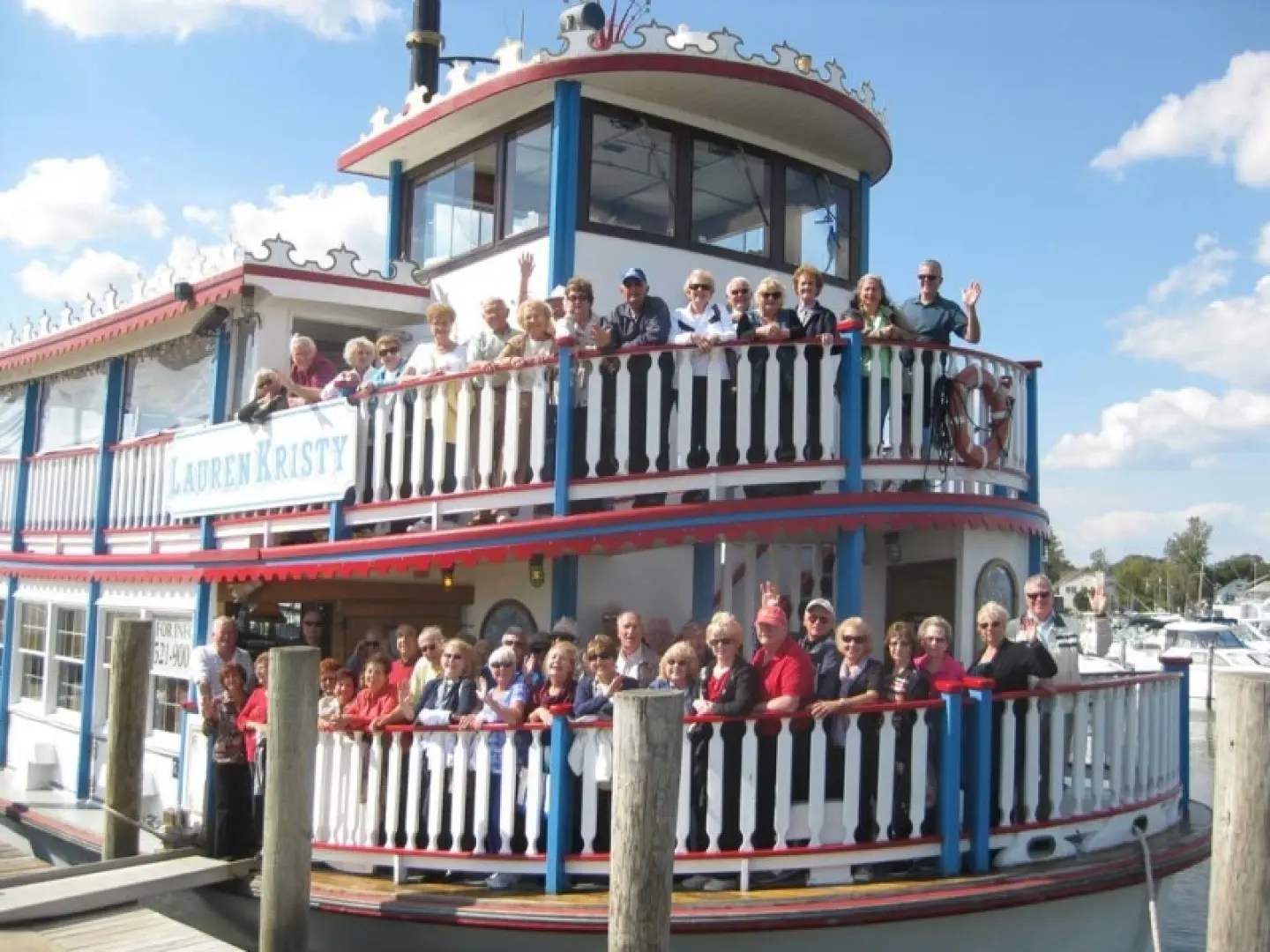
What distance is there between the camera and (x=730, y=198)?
397 inches

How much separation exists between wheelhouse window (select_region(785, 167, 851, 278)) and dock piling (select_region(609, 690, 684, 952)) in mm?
6061

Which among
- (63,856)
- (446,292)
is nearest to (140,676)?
(63,856)

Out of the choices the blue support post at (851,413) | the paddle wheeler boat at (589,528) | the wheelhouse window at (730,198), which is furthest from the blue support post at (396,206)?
the blue support post at (851,413)

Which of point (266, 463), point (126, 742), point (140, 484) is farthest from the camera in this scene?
point (140, 484)

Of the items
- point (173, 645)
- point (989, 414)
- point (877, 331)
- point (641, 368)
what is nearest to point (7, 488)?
point (173, 645)

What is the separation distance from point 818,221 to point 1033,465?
3263 mm

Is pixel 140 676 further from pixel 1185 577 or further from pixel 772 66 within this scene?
pixel 1185 577

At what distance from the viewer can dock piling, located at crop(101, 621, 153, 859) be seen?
840 centimetres

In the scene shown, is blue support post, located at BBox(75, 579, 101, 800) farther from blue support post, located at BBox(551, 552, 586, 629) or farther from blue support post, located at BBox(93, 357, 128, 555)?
blue support post, located at BBox(551, 552, 586, 629)

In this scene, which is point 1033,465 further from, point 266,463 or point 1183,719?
point 266,463

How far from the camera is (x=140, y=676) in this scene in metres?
8.61

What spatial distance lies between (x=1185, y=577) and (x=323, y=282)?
110 metres

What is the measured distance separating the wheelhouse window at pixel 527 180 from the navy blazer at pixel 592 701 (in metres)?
4.33

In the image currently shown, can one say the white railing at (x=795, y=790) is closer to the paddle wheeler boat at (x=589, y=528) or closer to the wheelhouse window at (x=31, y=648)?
the paddle wheeler boat at (x=589, y=528)
